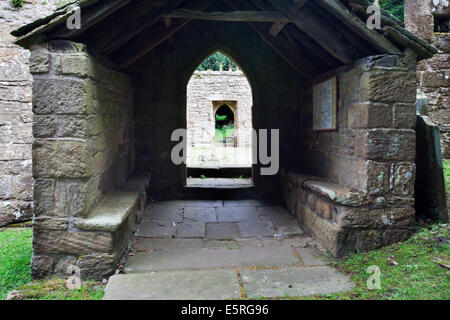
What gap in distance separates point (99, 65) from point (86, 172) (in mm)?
1185

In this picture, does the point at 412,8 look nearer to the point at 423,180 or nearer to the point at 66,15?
the point at 423,180

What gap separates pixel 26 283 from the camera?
2.86 m

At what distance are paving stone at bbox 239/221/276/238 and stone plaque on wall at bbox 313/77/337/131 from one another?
4.79 ft

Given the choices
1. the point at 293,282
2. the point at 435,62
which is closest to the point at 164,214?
the point at 293,282

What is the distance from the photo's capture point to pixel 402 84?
3.19m

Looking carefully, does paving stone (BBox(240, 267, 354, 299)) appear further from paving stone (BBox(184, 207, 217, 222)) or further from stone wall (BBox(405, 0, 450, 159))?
stone wall (BBox(405, 0, 450, 159))

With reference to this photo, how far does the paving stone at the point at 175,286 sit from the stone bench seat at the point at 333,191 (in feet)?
4.02

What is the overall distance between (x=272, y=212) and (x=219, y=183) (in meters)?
1.41

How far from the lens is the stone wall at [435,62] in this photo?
5.67 metres

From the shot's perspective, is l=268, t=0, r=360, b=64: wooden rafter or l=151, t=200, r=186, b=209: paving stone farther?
l=151, t=200, r=186, b=209: paving stone

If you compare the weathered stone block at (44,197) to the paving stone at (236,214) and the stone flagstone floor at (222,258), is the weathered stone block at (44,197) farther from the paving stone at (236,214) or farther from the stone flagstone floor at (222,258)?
the paving stone at (236,214)

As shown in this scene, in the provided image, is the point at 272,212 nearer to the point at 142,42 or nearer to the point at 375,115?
the point at 375,115

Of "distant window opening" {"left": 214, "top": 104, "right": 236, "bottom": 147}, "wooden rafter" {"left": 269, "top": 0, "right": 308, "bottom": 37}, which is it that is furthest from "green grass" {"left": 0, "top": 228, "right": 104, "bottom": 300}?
"distant window opening" {"left": 214, "top": 104, "right": 236, "bottom": 147}

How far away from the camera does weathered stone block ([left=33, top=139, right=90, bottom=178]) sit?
9.23 ft
